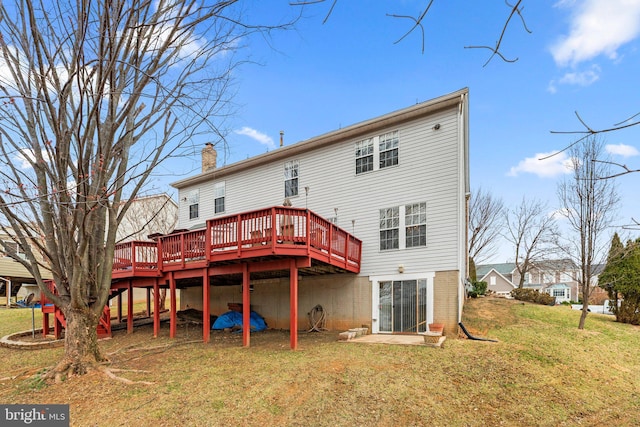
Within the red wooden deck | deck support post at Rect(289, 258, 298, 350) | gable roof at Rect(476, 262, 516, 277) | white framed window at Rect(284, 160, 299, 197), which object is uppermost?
white framed window at Rect(284, 160, 299, 197)

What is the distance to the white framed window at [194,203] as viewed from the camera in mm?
17469

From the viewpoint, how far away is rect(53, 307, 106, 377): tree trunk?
7.78m

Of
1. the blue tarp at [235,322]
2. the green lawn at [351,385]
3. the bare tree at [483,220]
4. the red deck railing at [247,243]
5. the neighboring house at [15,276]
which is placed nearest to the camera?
the green lawn at [351,385]

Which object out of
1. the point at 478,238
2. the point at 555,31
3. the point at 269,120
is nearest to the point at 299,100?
the point at 269,120

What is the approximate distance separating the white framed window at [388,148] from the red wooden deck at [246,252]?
2709 millimetres

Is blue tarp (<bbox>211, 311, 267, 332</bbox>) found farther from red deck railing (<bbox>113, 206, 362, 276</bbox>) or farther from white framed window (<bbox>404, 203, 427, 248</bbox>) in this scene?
white framed window (<bbox>404, 203, 427, 248</bbox>)

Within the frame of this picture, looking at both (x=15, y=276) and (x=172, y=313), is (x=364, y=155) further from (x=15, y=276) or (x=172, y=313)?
(x=15, y=276)

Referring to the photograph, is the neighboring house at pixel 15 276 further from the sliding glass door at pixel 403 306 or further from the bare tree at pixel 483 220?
the bare tree at pixel 483 220

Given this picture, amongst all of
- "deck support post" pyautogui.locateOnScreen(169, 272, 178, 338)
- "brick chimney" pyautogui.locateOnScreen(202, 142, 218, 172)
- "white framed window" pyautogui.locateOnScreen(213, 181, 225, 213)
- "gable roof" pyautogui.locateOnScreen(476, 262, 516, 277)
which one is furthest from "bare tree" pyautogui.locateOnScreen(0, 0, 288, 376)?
"gable roof" pyautogui.locateOnScreen(476, 262, 516, 277)

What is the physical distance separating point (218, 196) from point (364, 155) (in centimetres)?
713

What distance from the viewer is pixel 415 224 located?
38.5 ft

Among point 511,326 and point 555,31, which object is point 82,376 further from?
point 511,326

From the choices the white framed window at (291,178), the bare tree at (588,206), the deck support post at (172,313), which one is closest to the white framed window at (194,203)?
the white framed window at (291,178)

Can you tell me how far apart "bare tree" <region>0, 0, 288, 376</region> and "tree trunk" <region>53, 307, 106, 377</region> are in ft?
0.07
